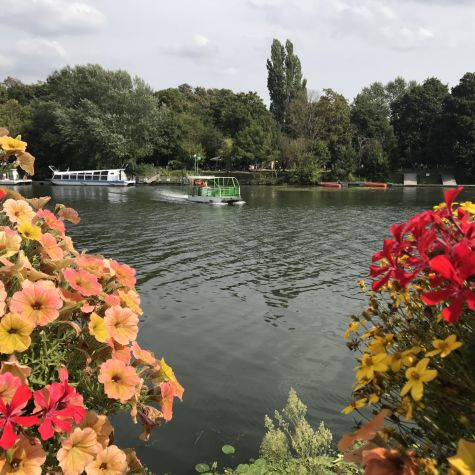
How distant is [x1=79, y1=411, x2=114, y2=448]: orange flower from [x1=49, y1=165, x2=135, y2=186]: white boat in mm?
54729

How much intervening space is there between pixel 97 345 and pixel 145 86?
6314 cm

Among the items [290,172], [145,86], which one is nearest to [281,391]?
[290,172]

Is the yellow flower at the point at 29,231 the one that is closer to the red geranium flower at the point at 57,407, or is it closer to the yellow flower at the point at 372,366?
the red geranium flower at the point at 57,407

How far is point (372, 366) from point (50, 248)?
1651 mm

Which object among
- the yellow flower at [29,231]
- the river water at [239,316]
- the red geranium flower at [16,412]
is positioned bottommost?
the river water at [239,316]

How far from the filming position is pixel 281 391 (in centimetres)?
683

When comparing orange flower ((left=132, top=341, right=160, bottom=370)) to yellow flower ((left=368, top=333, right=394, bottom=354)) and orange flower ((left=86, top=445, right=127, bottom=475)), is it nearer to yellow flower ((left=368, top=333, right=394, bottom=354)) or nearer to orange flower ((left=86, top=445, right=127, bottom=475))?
orange flower ((left=86, top=445, right=127, bottom=475))

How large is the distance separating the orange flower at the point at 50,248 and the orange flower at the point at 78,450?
2.81 feet

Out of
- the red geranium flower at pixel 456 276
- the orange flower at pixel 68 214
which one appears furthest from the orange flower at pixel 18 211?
the red geranium flower at pixel 456 276

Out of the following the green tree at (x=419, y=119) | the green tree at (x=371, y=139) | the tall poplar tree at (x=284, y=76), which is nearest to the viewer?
the green tree at (x=371, y=139)

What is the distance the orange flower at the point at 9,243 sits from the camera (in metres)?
2.29

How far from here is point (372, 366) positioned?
172 cm

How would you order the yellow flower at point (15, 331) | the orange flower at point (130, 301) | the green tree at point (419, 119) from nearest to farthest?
the yellow flower at point (15, 331), the orange flower at point (130, 301), the green tree at point (419, 119)

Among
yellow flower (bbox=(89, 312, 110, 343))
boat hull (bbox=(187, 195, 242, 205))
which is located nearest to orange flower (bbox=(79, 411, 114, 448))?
yellow flower (bbox=(89, 312, 110, 343))
